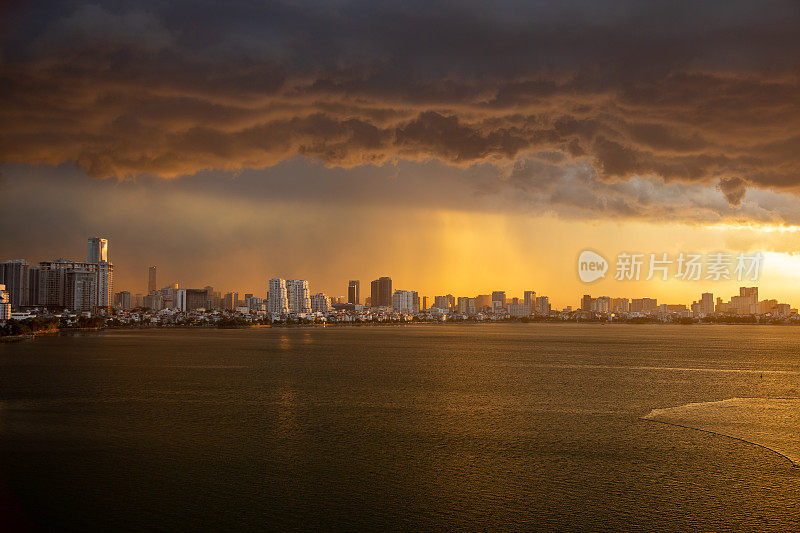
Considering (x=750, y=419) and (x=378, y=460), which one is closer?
(x=378, y=460)

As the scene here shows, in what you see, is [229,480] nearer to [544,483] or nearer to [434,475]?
[434,475]

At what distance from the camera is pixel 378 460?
23812 millimetres

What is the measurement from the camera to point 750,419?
32.6 m

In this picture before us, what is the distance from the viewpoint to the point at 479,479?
21141mm

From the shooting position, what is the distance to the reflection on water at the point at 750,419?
1064 inches

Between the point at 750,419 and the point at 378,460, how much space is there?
Answer: 21.4 meters

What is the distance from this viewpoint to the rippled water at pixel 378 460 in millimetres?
17891

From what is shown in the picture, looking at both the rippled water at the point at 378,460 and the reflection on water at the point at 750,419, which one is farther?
the reflection on water at the point at 750,419

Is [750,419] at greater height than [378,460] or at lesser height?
lesser

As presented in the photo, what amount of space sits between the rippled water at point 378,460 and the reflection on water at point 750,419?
1347 millimetres

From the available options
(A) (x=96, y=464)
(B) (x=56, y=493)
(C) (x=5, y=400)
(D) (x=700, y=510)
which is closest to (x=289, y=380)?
(C) (x=5, y=400)

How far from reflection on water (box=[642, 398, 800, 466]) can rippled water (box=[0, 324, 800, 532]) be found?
1347 millimetres

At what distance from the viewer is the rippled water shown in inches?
704

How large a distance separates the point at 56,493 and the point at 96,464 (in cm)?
322
